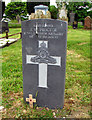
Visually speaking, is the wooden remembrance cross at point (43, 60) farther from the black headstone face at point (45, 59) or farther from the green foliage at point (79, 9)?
the green foliage at point (79, 9)

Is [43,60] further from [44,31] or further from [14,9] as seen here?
[14,9]

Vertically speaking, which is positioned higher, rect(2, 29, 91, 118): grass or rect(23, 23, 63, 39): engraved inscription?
rect(23, 23, 63, 39): engraved inscription

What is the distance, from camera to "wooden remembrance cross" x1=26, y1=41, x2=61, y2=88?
2.67 meters

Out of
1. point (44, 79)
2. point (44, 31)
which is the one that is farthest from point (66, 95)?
point (44, 31)

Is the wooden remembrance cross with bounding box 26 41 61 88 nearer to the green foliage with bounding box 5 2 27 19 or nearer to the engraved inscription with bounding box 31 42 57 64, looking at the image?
the engraved inscription with bounding box 31 42 57 64

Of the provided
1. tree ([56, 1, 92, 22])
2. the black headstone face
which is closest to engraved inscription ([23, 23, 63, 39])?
the black headstone face

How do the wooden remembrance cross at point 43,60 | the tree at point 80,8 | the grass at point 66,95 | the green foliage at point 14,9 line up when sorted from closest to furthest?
the wooden remembrance cross at point 43,60, the grass at point 66,95, the tree at point 80,8, the green foliage at point 14,9

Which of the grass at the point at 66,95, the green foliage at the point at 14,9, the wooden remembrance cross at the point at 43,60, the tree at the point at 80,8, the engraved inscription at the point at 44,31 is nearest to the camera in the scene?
the engraved inscription at the point at 44,31

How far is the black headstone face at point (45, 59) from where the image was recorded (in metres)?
2.58

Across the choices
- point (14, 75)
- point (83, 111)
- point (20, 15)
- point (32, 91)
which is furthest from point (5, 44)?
point (20, 15)

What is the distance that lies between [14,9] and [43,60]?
84.5ft

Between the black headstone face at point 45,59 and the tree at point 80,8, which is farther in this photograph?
the tree at point 80,8

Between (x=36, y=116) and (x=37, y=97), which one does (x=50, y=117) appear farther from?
(x=37, y=97)

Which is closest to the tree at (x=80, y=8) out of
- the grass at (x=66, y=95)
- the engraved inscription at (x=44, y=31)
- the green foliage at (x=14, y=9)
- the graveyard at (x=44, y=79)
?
the green foliage at (x=14, y=9)
